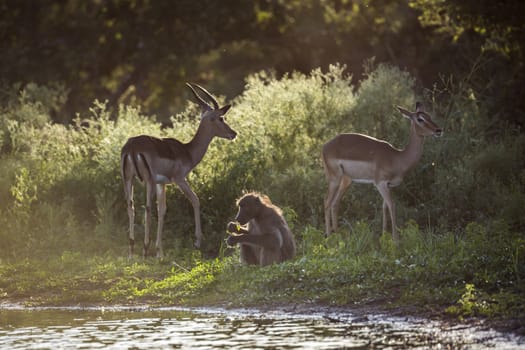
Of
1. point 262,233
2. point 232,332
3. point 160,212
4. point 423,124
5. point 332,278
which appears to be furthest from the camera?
point 160,212

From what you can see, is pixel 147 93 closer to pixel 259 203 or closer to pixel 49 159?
pixel 49 159

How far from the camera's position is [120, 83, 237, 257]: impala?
13.9 m

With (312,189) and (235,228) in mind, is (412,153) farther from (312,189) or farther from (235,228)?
(235,228)

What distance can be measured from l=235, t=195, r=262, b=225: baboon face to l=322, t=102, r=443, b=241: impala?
7.97 feet

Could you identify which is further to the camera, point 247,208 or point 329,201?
point 329,201

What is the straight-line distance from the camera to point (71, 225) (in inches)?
608

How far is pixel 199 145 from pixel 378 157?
2746mm

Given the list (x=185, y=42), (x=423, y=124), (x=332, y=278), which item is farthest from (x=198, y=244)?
(x=185, y=42)

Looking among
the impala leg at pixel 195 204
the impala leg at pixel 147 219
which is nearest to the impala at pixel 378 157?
the impala leg at pixel 195 204

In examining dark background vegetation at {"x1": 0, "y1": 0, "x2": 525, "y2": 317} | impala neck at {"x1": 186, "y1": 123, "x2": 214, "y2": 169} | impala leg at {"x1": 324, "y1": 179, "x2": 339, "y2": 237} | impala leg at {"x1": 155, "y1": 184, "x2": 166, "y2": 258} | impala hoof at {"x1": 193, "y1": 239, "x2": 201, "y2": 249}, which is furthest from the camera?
impala neck at {"x1": 186, "y1": 123, "x2": 214, "y2": 169}

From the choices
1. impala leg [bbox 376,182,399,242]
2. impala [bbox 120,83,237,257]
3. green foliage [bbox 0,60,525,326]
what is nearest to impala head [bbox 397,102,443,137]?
impala leg [bbox 376,182,399,242]

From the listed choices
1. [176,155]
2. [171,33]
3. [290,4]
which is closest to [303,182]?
[176,155]

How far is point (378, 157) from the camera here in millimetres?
13828

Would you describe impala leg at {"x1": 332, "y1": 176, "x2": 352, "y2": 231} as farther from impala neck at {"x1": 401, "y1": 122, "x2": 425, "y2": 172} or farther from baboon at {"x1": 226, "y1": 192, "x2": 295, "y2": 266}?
baboon at {"x1": 226, "y1": 192, "x2": 295, "y2": 266}
